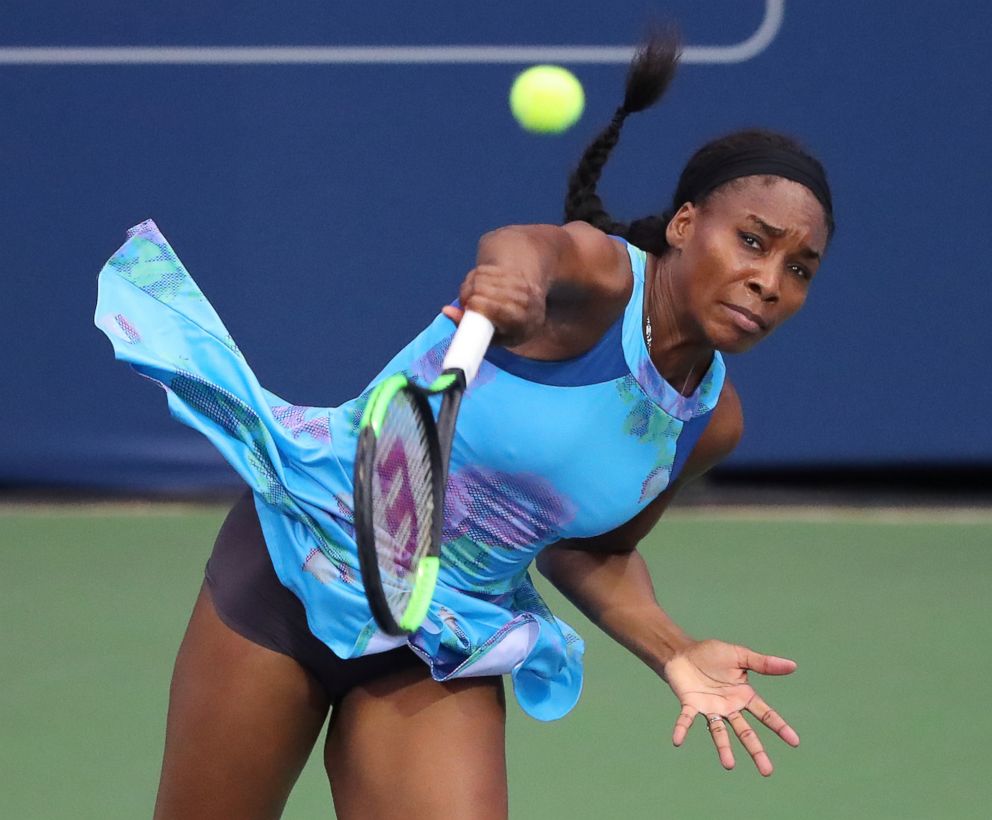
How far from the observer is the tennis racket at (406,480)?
156 cm

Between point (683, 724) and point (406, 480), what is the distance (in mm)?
532

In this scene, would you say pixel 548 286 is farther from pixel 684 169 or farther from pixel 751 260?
pixel 684 169

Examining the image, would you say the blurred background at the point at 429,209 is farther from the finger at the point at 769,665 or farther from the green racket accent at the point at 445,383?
the green racket accent at the point at 445,383

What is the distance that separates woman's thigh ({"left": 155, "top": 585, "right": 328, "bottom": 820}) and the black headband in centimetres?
84

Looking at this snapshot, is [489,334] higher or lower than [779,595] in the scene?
higher

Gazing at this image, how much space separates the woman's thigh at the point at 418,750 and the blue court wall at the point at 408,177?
113 inches

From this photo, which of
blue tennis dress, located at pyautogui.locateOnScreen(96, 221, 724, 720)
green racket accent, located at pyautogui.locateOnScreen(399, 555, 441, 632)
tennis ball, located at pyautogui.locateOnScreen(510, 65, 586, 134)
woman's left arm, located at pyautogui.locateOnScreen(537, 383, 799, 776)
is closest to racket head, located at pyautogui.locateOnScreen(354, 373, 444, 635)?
green racket accent, located at pyautogui.locateOnScreen(399, 555, 441, 632)

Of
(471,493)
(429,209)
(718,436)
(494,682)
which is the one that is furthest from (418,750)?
(429,209)

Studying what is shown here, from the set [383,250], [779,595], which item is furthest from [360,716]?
[383,250]

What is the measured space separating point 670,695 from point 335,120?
83.1 inches

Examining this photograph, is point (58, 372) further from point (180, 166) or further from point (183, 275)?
point (183, 275)

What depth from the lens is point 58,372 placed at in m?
4.97

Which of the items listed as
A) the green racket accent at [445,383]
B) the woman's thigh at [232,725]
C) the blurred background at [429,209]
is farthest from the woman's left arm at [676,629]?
the blurred background at [429,209]

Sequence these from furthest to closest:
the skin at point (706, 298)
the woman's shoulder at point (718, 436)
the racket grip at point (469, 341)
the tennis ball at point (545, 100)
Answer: the tennis ball at point (545, 100), the woman's shoulder at point (718, 436), the skin at point (706, 298), the racket grip at point (469, 341)
